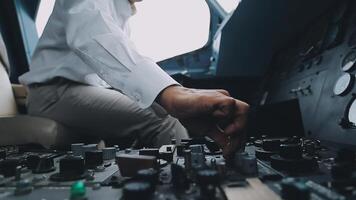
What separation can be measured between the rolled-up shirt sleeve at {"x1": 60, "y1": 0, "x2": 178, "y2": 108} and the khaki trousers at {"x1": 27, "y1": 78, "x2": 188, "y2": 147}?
49 centimetres

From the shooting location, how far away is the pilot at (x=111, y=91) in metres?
0.73

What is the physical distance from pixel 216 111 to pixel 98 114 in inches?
35.6

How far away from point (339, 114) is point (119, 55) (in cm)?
72

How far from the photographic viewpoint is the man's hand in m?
0.68

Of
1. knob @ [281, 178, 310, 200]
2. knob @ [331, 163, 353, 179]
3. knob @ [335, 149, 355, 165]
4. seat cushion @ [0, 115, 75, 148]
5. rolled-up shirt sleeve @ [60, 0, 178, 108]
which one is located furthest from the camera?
seat cushion @ [0, 115, 75, 148]

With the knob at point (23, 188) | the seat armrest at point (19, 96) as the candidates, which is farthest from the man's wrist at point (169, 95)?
the seat armrest at point (19, 96)

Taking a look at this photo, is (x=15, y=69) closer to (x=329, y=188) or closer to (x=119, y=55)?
(x=119, y=55)

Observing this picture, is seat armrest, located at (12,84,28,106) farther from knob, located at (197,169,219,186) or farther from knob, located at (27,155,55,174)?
knob, located at (197,169,219,186)

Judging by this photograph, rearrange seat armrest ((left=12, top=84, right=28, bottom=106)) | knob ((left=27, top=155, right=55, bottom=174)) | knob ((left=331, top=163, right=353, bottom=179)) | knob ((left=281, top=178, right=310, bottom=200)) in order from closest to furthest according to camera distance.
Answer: knob ((left=281, top=178, right=310, bottom=200)) < knob ((left=331, top=163, right=353, bottom=179)) < knob ((left=27, top=155, right=55, bottom=174)) < seat armrest ((left=12, top=84, right=28, bottom=106))

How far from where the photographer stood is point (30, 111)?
157cm

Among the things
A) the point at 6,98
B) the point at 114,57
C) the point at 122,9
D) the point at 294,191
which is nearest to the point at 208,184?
the point at 294,191

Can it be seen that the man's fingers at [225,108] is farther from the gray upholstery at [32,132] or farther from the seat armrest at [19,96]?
the seat armrest at [19,96]

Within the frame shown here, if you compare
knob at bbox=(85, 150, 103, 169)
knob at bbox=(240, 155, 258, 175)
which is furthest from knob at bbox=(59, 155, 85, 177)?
knob at bbox=(240, 155, 258, 175)

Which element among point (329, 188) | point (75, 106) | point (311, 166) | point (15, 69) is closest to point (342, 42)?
point (311, 166)
